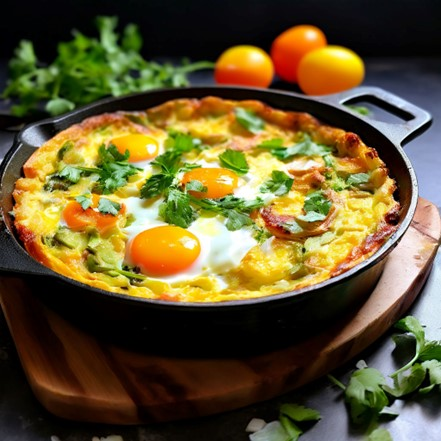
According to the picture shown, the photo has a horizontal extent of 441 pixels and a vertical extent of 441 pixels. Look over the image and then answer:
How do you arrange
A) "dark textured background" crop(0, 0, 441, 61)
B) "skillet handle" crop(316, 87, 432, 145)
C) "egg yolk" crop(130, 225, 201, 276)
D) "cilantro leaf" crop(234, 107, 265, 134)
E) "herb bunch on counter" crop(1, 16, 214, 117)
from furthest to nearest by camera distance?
"dark textured background" crop(0, 0, 441, 61) < "herb bunch on counter" crop(1, 16, 214, 117) < "cilantro leaf" crop(234, 107, 265, 134) < "skillet handle" crop(316, 87, 432, 145) < "egg yolk" crop(130, 225, 201, 276)

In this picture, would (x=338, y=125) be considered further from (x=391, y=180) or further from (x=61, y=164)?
(x=61, y=164)

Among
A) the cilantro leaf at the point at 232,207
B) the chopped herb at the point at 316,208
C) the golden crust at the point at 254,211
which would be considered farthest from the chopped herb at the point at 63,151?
the chopped herb at the point at 316,208

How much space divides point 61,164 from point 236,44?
2.25 metres

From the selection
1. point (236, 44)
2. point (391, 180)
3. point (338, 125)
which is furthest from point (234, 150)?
point (236, 44)

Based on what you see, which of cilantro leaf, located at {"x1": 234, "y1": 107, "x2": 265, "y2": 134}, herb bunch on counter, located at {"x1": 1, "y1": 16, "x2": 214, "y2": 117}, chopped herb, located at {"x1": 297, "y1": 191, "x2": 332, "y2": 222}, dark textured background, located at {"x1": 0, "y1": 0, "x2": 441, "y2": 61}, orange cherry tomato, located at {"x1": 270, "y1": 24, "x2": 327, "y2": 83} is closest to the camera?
chopped herb, located at {"x1": 297, "y1": 191, "x2": 332, "y2": 222}

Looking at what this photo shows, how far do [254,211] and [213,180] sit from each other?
0.84 feet

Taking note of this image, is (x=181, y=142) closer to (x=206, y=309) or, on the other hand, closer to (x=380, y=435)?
(x=206, y=309)

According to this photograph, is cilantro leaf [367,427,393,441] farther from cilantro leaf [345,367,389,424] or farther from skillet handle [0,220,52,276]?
skillet handle [0,220,52,276]

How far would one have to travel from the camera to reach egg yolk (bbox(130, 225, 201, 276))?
2.73 meters

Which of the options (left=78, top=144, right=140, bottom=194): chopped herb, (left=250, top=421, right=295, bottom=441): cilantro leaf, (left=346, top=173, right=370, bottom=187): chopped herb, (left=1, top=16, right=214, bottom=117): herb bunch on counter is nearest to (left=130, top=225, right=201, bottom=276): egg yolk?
(left=78, top=144, right=140, bottom=194): chopped herb

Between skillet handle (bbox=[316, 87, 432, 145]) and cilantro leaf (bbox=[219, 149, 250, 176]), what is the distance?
1.89ft

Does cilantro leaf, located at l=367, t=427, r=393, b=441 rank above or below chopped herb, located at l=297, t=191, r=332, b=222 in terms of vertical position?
below

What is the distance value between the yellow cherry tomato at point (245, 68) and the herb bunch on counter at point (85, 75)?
0.80 ft

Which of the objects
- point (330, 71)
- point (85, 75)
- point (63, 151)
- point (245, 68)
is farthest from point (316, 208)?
point (85, 75)
